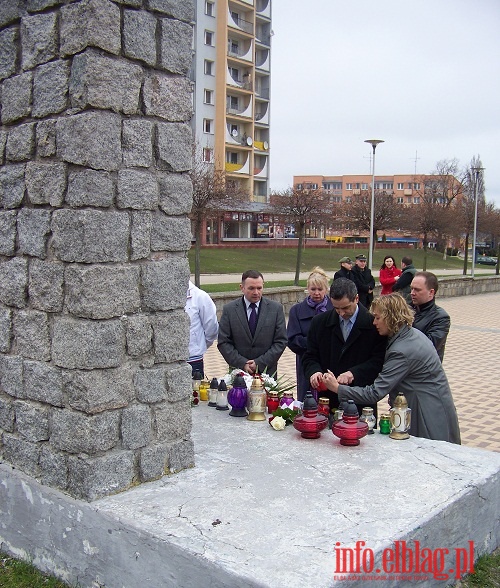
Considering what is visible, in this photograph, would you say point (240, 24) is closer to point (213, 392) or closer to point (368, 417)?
point (213, 392)

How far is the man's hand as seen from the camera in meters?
4.63

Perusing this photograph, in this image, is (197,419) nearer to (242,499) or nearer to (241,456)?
(241,456)

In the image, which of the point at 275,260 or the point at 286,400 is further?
the point at 275,260

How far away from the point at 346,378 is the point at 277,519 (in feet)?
5.20

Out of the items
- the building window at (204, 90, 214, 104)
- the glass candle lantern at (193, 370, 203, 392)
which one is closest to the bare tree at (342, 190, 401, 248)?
the building window at (204, 90, 214, 104)

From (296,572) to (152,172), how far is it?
7.67 feet

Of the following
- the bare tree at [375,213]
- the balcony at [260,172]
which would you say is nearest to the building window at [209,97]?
the balcony at [260,172]

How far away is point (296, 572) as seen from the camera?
109 inches

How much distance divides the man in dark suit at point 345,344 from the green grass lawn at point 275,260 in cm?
2416

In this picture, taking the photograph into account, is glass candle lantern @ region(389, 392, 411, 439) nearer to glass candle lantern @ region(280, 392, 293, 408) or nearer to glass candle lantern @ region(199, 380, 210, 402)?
glass candle lantern @ region(280, 392, 293, 408)

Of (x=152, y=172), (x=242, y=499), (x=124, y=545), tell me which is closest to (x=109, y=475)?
(x=124, y=545)

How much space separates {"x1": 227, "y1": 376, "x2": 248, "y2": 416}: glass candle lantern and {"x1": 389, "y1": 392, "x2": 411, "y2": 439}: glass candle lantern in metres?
1.17

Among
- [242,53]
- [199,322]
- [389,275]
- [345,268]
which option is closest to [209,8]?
[242,53]

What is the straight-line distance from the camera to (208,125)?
4647 centimetres
